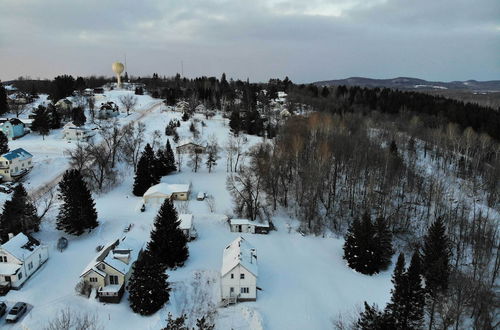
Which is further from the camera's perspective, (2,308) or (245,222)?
(245,222)

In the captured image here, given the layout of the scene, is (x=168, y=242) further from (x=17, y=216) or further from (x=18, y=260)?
(x=17, y=216)

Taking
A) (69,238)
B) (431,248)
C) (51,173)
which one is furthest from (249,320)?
(51,173)

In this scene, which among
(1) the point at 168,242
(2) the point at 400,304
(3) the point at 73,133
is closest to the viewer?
(2) the point at 400,304

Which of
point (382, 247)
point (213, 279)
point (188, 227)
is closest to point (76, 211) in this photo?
point (188, 227)

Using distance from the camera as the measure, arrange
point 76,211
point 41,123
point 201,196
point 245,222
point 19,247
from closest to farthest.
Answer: point 19,247 → point 76,211 → point 245,222 → point 201,196 → point 41,123

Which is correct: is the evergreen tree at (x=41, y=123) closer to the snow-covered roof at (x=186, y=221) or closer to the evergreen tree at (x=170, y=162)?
the evergreen tree at (x=170, y=162)

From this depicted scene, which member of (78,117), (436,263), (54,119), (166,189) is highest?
(78,117)

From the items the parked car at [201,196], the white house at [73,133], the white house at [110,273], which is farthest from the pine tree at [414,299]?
the white house at [73,133]

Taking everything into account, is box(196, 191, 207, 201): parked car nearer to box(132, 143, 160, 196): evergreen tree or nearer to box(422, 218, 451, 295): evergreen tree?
box(132, 143, 160, 196): evergreen tree
